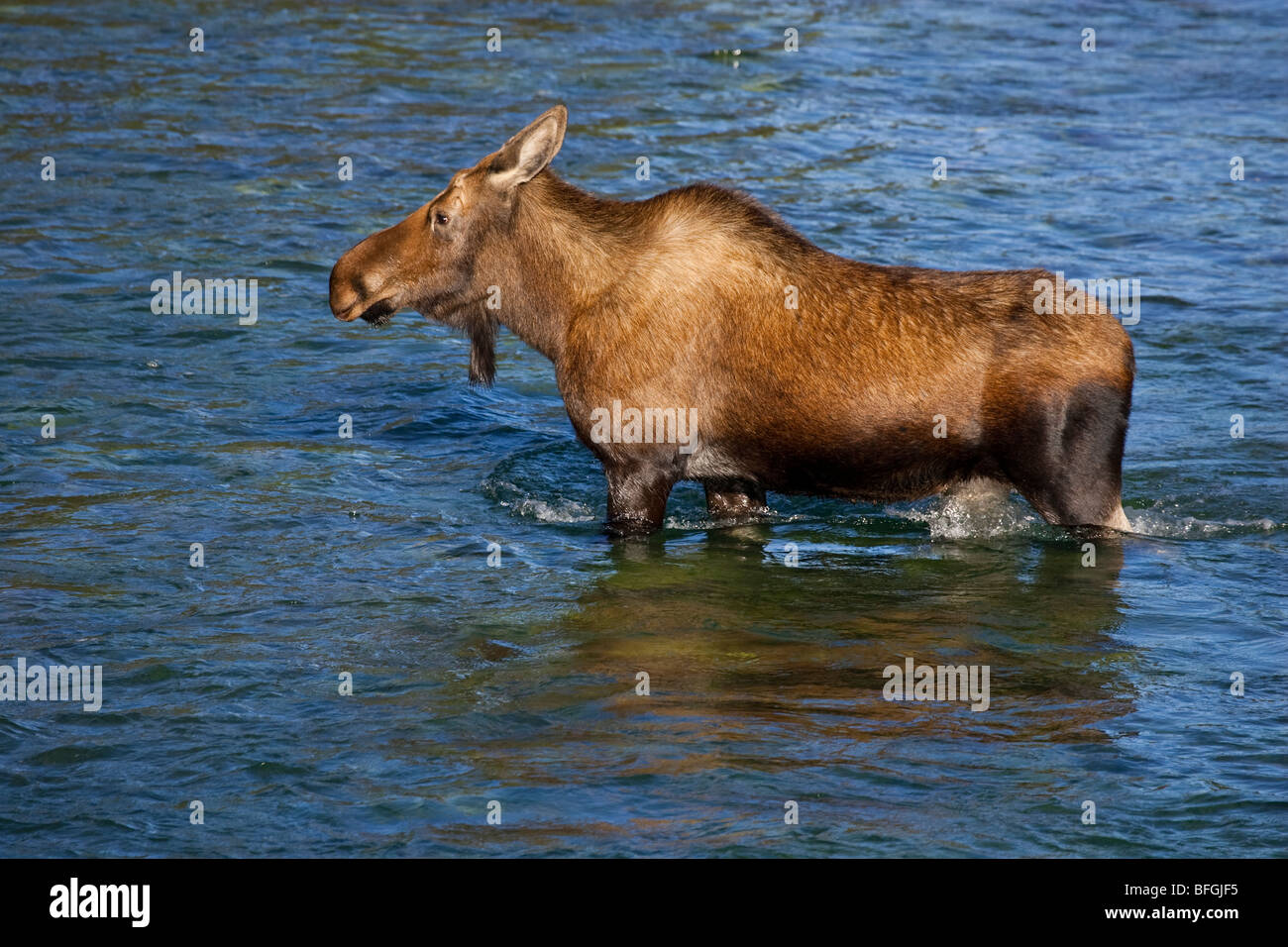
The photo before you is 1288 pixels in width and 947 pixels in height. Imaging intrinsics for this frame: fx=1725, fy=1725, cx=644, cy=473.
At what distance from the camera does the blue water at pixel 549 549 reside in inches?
258

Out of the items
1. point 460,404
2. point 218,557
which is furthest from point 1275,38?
point 218,557

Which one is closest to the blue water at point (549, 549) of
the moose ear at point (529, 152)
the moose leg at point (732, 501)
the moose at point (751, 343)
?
the moose leg at point (732, 501)

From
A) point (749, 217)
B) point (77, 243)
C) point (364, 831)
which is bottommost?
point (364, 831)

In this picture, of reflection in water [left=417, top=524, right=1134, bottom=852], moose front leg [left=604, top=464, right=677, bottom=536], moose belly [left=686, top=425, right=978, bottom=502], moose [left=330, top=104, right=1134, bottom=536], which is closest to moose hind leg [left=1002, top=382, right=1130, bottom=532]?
moose [left=330, top=104, right=1134, bottom=536]

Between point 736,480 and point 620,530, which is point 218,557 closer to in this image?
point 620,530

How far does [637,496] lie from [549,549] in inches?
25.5

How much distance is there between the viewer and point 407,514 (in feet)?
32.0

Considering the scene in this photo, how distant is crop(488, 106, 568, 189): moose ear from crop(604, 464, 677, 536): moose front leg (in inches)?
63.2

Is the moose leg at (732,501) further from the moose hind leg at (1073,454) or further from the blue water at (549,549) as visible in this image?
the moose hind leg at (1073,454)

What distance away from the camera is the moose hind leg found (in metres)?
8.30

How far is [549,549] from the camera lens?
9266 millimetres

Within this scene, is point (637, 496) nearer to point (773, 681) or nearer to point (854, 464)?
point (854, 464)

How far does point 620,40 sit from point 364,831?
1661 cm

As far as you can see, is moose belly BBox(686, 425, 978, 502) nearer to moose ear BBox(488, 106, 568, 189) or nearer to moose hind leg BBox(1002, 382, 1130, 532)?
moose hind leg BBox(1002, 382, 1130, 532)
